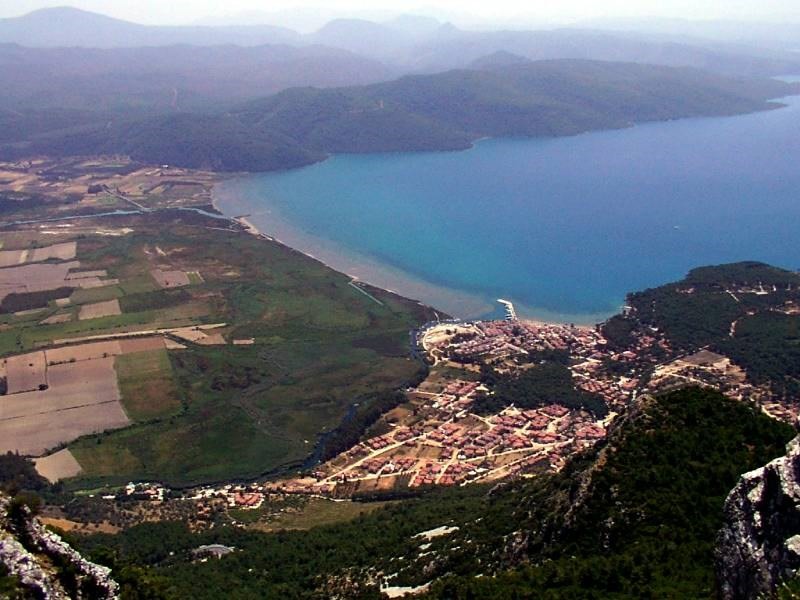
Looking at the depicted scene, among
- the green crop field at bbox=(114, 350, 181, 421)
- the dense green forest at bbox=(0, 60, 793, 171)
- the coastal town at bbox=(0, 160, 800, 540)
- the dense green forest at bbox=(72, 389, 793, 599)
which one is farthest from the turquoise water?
the dense green forest at bbox=(72, 389, 793, 599)

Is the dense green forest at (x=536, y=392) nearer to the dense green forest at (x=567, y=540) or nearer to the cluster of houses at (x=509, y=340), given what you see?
the cluster of houses at (x=509, y=340)

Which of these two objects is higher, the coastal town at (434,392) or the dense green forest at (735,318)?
the dense green forest at (735,318)

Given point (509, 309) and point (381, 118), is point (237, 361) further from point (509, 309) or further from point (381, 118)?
point (381, 118)

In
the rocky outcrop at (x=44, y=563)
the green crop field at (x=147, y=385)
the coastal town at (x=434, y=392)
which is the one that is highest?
the rocky outcrop at (x=44, y=563)

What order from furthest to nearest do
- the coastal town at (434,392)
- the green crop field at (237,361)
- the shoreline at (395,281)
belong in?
1. the shoreline at (395,281)
2. the green crop field at (237,361)
3. the coastal town at (434,392)

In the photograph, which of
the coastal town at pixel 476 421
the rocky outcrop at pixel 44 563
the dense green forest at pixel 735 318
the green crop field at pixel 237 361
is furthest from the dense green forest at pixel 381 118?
the rocky outcrop at pixel 44 563

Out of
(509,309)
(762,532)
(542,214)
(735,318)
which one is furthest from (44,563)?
(542,214)

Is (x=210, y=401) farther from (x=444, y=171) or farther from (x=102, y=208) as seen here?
(x=444, y=171)

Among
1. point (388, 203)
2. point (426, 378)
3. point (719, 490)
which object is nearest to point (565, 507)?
point (719, 490)
